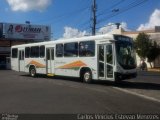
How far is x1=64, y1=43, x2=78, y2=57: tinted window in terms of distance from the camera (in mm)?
23284

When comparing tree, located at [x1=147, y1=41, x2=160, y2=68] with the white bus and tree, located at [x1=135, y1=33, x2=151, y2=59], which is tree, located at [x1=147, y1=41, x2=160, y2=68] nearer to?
tree, located at [x1=135, y1=33, x2=151, y2=59]

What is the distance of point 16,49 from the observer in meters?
32.1

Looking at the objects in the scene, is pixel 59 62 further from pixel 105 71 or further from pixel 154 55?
pixel 154 55

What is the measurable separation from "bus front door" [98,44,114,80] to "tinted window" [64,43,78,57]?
2614mm

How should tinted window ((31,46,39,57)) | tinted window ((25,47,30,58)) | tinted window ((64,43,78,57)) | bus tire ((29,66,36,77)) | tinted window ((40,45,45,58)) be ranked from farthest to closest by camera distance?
tinted window ((25,47,30,58)), bus tire ((29,66,36,77)), tinted window ((31,46,39,57)), tinted window ((40,45,45,58)), tinted window ((64,43,78,57))

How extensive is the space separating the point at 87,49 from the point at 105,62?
6.83ft

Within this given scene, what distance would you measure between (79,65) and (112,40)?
3.61 metres

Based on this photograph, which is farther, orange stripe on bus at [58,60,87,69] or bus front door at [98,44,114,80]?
orange stripe on bus at [58,60,87,69]

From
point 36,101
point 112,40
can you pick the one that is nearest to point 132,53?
point 112,40

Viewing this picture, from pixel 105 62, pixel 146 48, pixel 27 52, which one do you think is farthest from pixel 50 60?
pixel 146 48

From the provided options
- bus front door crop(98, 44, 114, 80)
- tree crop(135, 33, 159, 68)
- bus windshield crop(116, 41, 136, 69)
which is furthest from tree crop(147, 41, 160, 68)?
bus front door crop(98, 44, 114, 80)

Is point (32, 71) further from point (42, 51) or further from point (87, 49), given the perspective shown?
point (87, 49)

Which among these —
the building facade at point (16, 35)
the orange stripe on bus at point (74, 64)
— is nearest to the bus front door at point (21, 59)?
the orange stripe on bus at point (74, 64)

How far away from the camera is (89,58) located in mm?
21812
